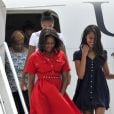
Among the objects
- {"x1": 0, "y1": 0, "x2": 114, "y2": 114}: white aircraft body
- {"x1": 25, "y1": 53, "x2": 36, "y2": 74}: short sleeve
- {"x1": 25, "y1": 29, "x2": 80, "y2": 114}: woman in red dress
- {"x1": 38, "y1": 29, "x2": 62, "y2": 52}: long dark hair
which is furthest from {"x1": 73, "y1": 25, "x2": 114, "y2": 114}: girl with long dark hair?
{"x1": 0, "y1": 0, "x2": 114, "y2": 114}: white aircraft body


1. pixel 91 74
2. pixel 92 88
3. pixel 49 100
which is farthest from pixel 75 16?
pixel 49 100

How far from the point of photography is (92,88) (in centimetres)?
668

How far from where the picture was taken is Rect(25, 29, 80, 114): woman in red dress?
6453 mm

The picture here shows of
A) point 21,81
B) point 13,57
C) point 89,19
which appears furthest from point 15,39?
point 89,19

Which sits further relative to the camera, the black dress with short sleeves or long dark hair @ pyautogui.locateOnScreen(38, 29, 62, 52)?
the black dress with short sleeves

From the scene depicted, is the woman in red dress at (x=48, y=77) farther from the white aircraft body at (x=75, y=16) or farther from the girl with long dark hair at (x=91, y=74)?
the white aircraft body at (x=75, y=16)

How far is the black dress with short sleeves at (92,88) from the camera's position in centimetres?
664

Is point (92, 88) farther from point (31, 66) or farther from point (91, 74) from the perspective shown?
point (31, 66)

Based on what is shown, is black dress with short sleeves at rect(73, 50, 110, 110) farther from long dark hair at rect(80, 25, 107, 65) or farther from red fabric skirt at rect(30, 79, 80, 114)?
red fabric skirt at rect(30, 79, 80, 114)

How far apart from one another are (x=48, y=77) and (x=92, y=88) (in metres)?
0.57

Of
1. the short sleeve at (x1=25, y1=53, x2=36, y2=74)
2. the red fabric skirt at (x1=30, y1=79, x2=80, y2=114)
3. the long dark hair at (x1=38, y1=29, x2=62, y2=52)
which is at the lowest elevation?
the red fabric skirt at (x1=30, y1=79, x2=80, y2=114)

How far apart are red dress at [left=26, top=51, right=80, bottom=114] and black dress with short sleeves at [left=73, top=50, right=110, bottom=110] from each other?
177 mm

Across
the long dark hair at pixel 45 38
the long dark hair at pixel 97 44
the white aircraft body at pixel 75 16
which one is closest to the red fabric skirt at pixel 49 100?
the long dark hair at pixel 45 38

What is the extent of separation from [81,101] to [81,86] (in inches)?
7.4
